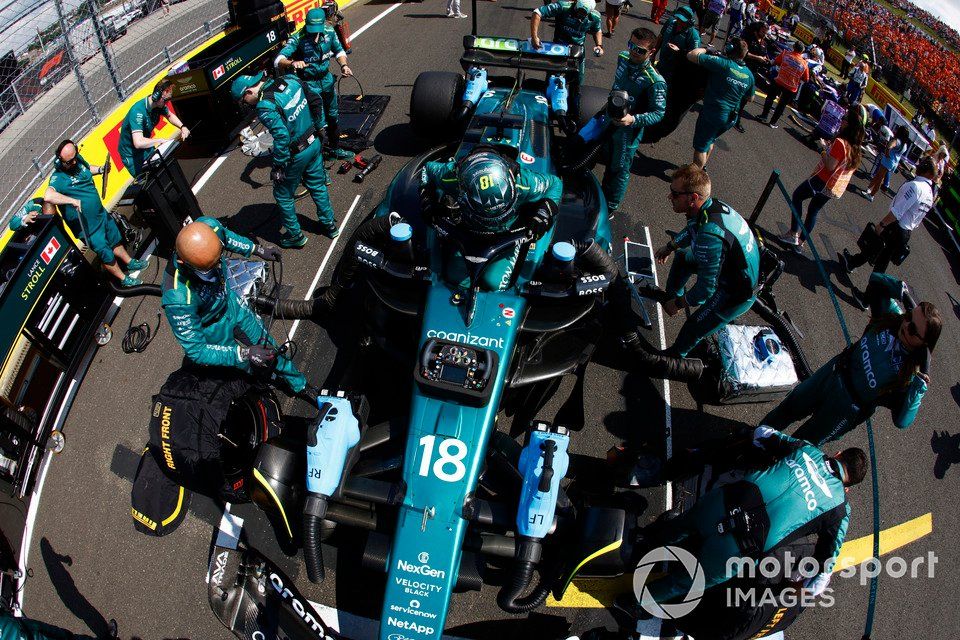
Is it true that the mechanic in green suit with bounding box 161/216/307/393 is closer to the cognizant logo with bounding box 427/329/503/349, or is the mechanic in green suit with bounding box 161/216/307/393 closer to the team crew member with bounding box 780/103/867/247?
the cognizant logo with bounding box 427/329/503/349

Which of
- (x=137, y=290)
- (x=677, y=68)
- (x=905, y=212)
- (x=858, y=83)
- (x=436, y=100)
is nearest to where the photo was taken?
(x=137, y=290)

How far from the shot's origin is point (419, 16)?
1288 cm

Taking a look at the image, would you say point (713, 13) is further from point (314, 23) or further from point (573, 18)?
point (314, 23)

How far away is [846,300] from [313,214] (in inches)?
272

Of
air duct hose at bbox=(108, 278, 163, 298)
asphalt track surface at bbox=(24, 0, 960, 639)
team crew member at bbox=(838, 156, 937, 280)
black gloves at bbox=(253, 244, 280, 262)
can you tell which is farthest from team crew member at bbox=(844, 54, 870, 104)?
air duct hose at bbox=(108, 278, 163, 298)

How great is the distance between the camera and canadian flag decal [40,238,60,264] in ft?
16.4

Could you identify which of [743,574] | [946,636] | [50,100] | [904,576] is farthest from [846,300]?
[50,100]

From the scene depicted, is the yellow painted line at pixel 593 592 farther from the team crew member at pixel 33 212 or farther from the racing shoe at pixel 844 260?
the team crew member at pixel 33 212

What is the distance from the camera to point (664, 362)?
17.6 feet

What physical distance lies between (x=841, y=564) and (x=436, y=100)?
6.93 meters

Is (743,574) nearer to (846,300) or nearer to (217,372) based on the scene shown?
(217,372)

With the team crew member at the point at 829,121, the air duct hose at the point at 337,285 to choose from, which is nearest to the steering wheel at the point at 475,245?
the air duct hose at the point at 337,285

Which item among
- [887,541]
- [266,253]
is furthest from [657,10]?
[887,541]

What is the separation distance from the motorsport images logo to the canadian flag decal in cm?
571
